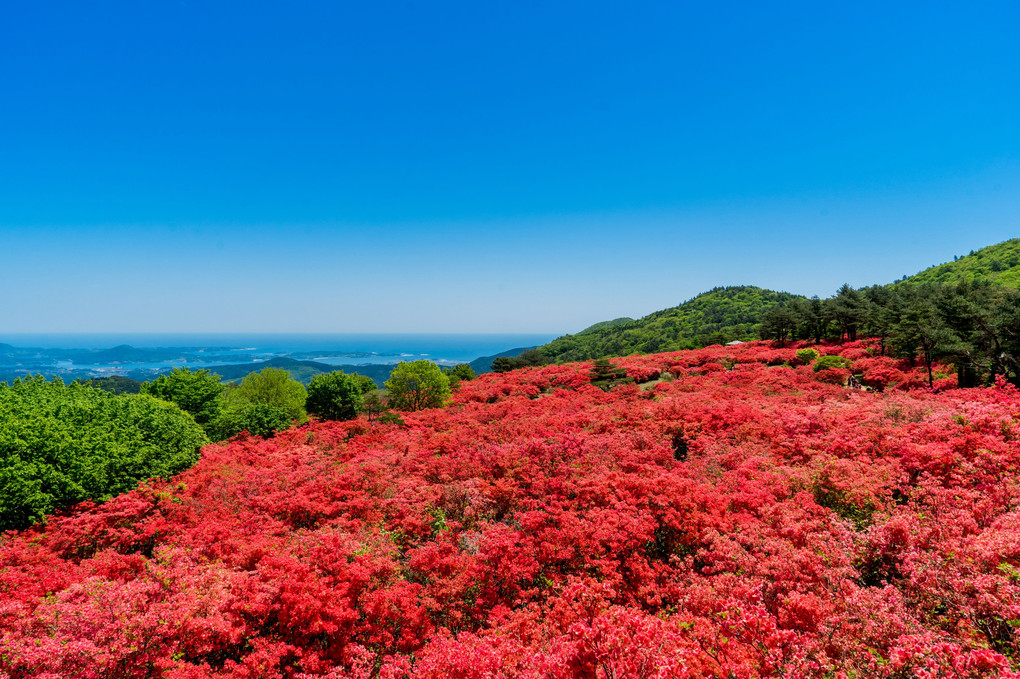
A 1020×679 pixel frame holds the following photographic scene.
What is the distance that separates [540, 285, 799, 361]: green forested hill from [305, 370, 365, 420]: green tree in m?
84.4

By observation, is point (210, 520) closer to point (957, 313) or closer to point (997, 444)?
point (997, 444)

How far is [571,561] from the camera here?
9.85 m

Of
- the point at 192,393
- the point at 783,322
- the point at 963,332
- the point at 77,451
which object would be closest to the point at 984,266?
the point at 783,322

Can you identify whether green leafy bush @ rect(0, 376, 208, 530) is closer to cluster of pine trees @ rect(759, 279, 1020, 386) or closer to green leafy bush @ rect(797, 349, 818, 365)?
cluster of pine trees @ rect(759, 279, 1020, 386)

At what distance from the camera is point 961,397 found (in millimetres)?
17281

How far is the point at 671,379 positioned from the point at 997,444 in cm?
2575

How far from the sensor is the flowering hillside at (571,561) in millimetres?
5844

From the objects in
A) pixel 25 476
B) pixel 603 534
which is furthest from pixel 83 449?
pixel 603 534

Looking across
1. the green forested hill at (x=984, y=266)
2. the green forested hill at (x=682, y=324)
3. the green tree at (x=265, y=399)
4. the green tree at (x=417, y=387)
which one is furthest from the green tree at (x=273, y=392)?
the green forested hill at (x=984, y=266)

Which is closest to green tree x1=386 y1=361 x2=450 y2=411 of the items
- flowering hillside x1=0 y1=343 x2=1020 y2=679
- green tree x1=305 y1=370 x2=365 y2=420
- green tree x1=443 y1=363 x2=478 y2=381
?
green tree x1=305 y1=370 x2=365 y2=420

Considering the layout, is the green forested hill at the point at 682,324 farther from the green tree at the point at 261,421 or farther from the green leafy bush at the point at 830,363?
the green tree at the point at 261,421

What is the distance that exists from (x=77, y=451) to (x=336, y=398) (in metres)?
20.8

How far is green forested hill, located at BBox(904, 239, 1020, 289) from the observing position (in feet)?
318

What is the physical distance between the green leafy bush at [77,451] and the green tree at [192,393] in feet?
58.6
